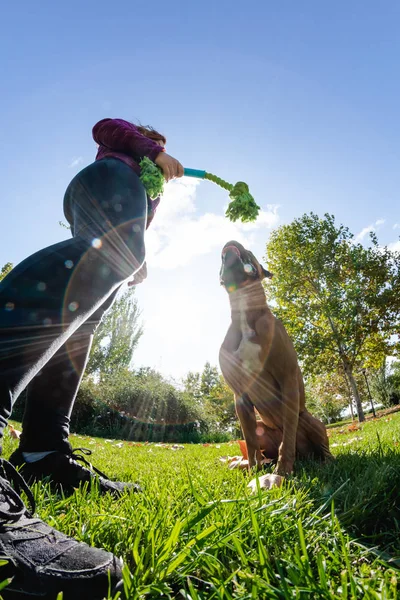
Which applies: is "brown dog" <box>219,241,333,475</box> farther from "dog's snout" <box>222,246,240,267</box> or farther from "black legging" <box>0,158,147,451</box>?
"black legging" <box>0,158,147,451</box>

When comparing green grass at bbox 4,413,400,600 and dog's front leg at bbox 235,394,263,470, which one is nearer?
green grass at bbox 4,413,400,600

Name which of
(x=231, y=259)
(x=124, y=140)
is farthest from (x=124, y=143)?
(x=231, y=259)

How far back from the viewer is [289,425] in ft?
7.80

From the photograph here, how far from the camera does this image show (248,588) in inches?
28.0

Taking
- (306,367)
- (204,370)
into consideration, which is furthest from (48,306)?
(204,370)

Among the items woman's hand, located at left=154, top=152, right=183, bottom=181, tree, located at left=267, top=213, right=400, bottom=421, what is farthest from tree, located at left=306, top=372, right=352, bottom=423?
woman's hand, located at left=154, top=152, right=183, bottom=181

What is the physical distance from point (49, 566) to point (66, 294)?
0.79 m

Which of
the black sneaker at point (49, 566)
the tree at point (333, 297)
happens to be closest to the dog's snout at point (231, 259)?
the black sneaker at point (49, 566)

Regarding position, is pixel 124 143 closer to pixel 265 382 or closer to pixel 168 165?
pixel 168 165

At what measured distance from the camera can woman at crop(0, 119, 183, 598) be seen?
1059 mm

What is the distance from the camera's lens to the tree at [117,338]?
2250 centimetres

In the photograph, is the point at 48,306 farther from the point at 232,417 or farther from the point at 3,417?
the point at 232,417

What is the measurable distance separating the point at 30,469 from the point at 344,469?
1.62 meters

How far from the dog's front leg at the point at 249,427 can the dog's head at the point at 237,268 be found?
0.97m
